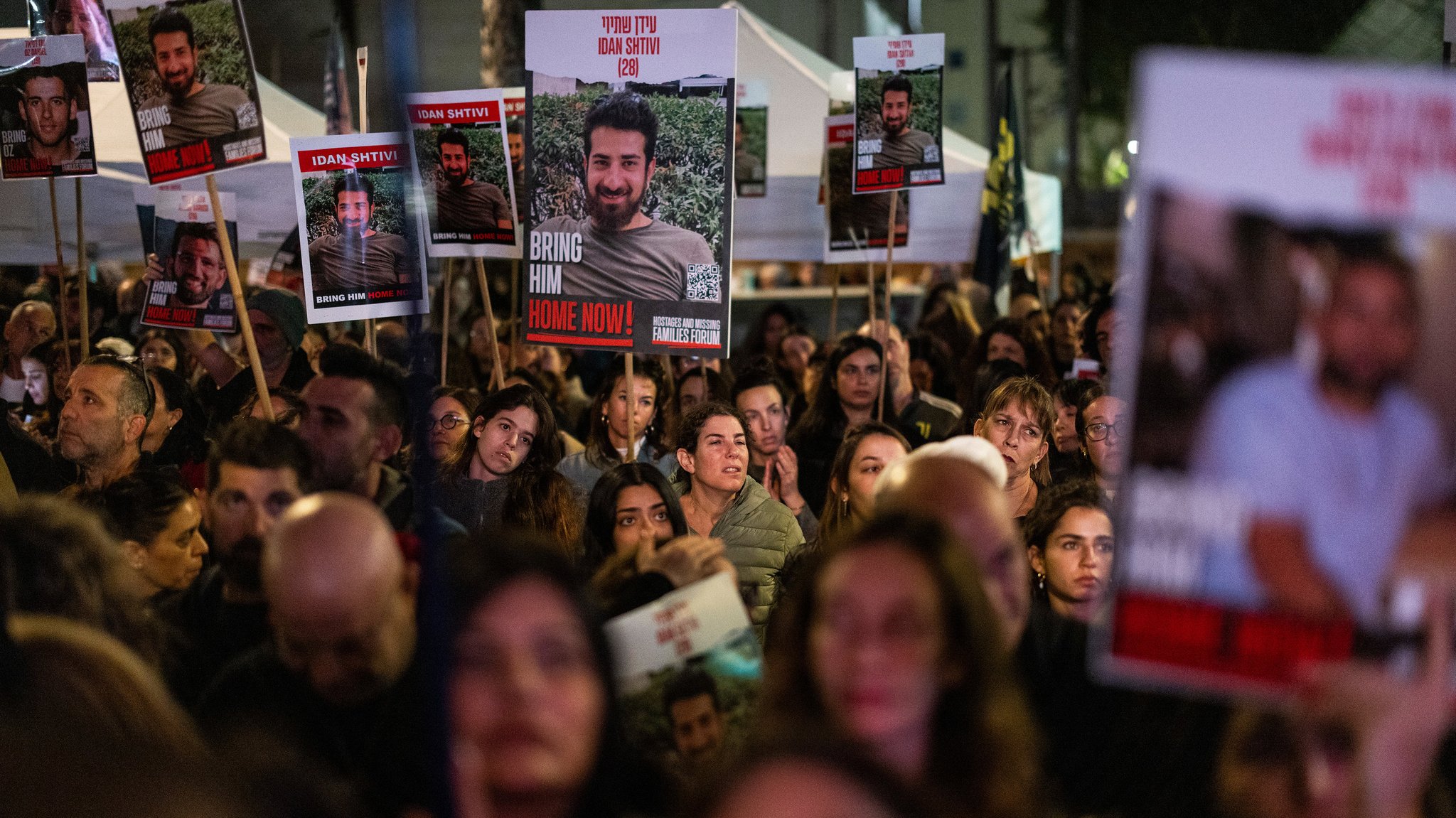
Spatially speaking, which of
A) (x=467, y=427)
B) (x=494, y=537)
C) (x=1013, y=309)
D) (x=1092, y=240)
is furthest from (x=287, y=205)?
(x=1092, y=240)

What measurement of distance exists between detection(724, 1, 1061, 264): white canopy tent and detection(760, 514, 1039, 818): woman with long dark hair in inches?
321

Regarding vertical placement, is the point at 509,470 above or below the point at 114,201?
below

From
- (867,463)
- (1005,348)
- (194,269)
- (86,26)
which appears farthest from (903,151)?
(86,26)

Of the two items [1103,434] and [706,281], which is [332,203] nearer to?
[706,281]

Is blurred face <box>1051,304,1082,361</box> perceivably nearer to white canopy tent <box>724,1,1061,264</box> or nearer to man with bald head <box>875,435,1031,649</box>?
white canopy tent <box>724,1,1061,264</box>

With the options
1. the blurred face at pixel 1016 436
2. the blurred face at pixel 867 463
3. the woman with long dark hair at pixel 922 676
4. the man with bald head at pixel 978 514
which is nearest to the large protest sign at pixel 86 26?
the blurred face at pixel 867 463

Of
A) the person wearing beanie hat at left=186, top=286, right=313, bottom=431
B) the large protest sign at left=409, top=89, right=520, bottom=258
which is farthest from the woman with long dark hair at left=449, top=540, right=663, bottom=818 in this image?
the person wearing beanie hat at left=186, top=286, right=313, bottom=431

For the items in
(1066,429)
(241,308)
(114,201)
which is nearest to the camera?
(241,308)

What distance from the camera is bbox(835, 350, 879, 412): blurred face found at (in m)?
6.98

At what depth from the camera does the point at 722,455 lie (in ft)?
17.3

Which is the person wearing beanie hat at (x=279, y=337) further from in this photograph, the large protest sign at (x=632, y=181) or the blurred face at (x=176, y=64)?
the large protest sign at (x=632, y=181)

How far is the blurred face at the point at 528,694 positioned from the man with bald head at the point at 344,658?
341 mm

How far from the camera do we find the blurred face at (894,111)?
802 centimetres

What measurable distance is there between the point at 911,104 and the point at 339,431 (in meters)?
5.01
